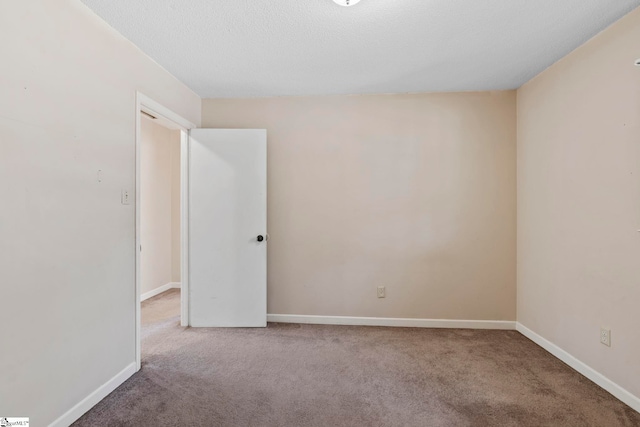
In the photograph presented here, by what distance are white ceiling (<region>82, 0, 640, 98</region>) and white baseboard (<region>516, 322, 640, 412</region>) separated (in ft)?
7.69

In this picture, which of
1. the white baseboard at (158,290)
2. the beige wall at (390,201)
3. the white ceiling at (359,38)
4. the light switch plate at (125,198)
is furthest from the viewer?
the white baseboard at (158,290)

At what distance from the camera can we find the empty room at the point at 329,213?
1.65 m

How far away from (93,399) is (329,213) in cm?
232

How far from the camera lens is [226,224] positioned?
3066 millimetres

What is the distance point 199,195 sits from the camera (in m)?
3.06

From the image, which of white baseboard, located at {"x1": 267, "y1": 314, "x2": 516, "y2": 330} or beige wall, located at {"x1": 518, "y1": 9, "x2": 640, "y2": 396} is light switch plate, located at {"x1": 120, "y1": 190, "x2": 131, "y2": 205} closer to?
white baseboard, located at {"x1": 267, "y1": 314, "x2": 516, "y2": 330}

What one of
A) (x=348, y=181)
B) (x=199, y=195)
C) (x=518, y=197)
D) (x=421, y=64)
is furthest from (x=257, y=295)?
(x=518, y=197)

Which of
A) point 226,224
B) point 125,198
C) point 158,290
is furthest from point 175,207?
point 125,198

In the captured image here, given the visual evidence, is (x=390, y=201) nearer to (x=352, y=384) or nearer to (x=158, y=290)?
(x=352, y=384)

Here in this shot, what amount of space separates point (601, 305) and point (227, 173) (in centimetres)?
322

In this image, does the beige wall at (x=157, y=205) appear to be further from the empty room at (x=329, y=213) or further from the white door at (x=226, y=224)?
the white door at (x=226, y=224)

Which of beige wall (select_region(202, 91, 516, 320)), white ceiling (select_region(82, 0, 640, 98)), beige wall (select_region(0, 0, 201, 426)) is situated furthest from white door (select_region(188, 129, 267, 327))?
beige wall (select_region(0, 0, 201, 426))

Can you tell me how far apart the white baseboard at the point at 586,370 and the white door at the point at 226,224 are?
2.54 metres

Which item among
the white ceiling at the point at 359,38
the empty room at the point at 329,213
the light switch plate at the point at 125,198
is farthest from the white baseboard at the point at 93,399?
the white ceiling at the point at 359,38
